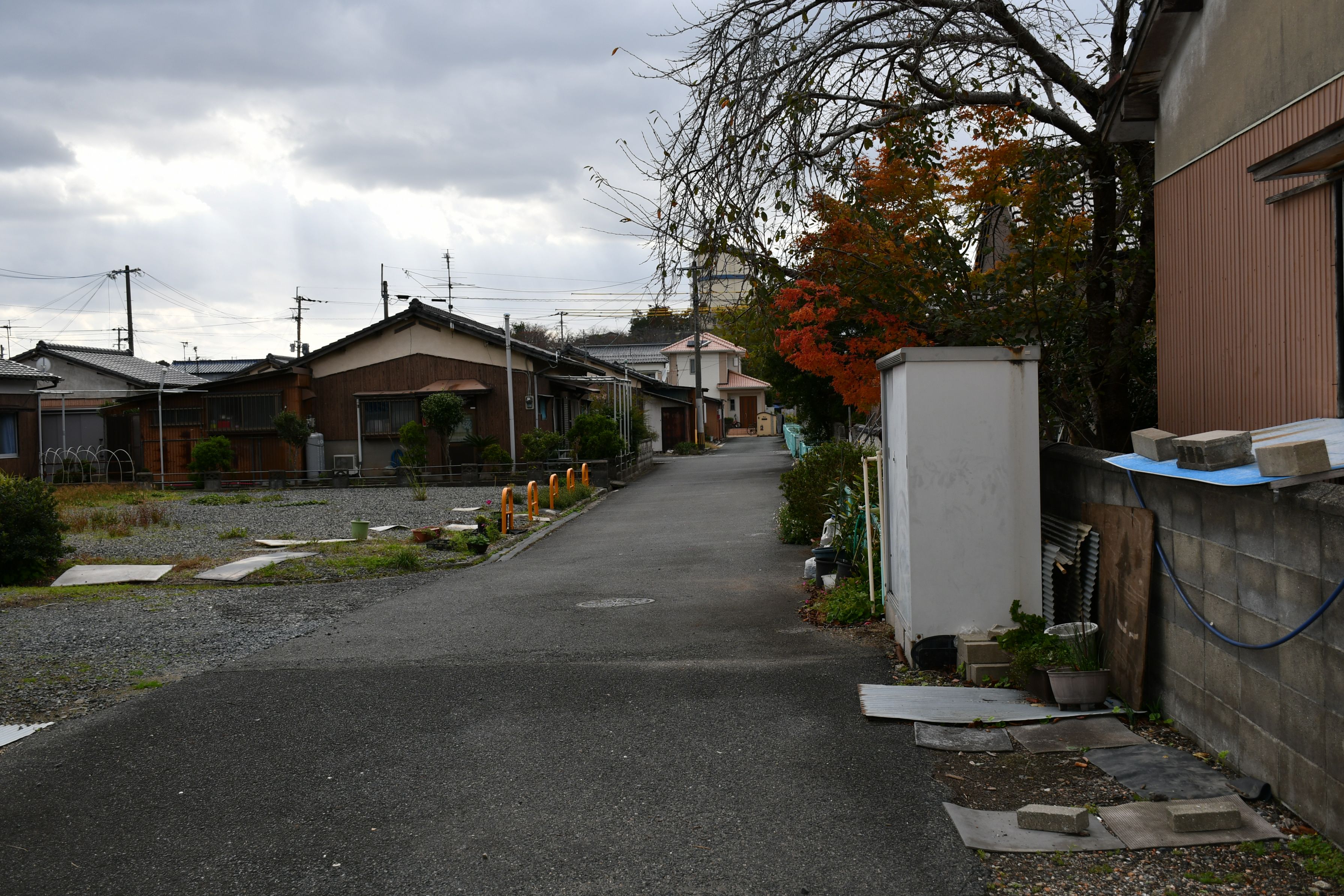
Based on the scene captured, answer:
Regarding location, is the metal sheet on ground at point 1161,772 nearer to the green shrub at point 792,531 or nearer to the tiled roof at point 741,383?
the green shrub at point 792,531

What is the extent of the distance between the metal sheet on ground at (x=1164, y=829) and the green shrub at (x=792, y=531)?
10.3 m

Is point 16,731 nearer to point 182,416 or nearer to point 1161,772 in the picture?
→ point 1161,772

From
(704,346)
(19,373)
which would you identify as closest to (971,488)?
(19,373)

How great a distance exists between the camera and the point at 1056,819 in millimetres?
4086

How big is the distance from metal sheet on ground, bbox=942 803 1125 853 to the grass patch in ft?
2.00

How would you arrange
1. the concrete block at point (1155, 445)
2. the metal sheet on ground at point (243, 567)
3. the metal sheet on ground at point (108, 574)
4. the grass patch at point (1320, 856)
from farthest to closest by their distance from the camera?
the metal sheet on ground at point (243, 567), the metal sheet on ground at point (108, 574), the concrete block at point (1155, 445), the grass patch at point (1320, 856)

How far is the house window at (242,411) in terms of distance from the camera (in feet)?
107

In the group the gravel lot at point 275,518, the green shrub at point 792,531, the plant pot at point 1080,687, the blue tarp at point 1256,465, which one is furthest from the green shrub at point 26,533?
the blue tarp at point 1256,465

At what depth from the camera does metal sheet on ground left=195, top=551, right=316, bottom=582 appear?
12664 millimetres

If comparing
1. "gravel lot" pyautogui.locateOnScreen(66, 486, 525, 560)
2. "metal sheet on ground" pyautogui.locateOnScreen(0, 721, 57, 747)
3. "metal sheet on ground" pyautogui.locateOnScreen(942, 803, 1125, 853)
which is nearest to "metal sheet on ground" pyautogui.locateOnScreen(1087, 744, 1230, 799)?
"metal sheet on ground" pyautogui.locateOnScreen(942, 803, 1125, 853)

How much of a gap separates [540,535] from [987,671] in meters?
12.0

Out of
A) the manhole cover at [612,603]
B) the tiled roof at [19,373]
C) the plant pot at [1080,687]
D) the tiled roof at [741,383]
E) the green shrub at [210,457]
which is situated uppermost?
the tiled roof at [741,383]

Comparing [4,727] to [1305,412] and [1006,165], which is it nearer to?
[1305,412]

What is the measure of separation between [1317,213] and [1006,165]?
5.31 meters
